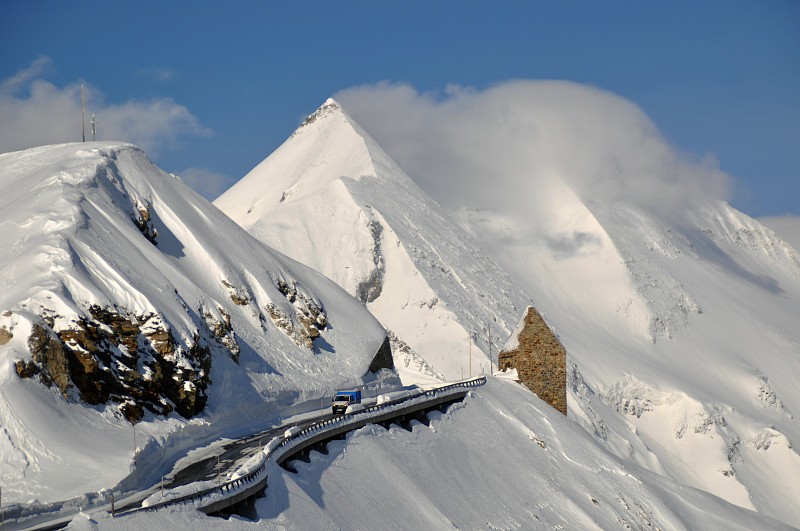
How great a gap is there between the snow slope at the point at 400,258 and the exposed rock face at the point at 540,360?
48.5m

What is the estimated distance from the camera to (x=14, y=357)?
1554 inches

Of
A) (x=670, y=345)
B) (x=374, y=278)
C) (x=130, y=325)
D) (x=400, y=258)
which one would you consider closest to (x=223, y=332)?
(x=130, y=325)

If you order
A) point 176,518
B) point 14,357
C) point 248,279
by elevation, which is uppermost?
point 248,279

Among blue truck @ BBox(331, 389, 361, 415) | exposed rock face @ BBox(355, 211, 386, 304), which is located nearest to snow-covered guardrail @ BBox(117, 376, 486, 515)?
blue truck @ BBox(331, 389, 361, 415)

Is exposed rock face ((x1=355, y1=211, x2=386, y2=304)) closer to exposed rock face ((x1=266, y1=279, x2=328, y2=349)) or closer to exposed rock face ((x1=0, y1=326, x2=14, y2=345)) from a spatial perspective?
exposed rock face ((x1=266, y1=279, x2=328, y2=349))

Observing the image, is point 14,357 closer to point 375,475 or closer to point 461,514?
point 375,475

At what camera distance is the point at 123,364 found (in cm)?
4522

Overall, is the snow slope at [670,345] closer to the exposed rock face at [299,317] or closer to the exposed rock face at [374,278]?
the exposed rock face at [374,278]

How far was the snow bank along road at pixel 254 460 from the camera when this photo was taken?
2712cm

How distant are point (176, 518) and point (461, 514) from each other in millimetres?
16073

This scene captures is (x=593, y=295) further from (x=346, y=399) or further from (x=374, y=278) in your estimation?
(x=346, y=399)

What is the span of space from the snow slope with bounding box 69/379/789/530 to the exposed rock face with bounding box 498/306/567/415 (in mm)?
1177

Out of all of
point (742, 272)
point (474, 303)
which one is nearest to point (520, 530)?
point (474, 303)

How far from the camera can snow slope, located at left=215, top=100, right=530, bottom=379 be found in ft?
370
